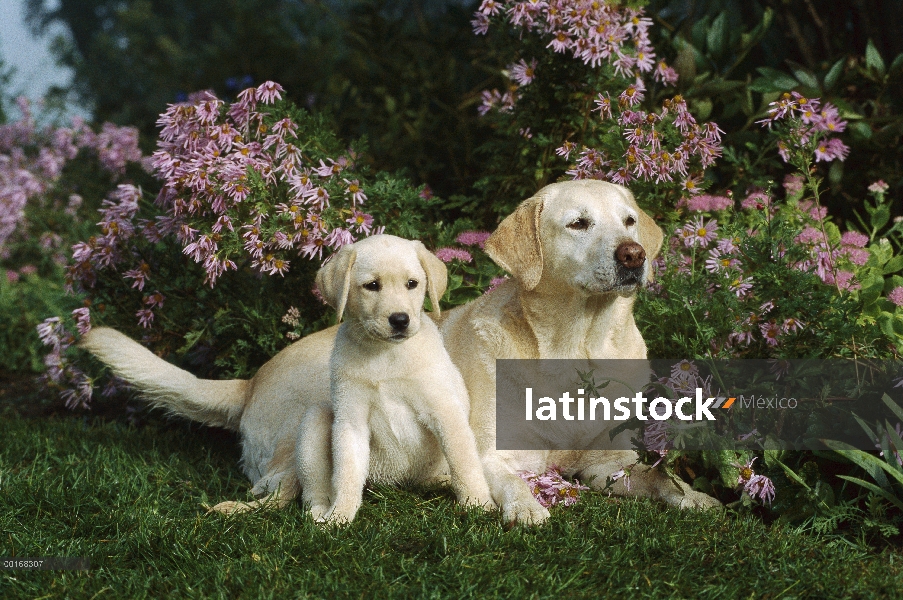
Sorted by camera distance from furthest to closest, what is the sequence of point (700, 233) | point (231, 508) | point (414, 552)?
point (700, 233) → point (231, 508) → point (414, 552)

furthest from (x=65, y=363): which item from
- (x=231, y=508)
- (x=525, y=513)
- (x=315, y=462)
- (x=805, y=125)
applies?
(x=805, y=125)

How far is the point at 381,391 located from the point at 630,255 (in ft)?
3.44

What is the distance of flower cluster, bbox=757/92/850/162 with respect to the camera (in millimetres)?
3770

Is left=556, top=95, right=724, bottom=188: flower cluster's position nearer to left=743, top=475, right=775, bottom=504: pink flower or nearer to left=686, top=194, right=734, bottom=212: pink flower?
left=686, top=194, right=734, bottom=212: pink flower

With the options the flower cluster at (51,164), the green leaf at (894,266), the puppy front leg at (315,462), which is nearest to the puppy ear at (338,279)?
the puppy front leg at (315,462)

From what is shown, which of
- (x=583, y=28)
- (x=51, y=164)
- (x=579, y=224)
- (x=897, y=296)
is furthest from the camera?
(x=51, y=164)

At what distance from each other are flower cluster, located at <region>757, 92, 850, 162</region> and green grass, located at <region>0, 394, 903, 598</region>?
160 centimetres

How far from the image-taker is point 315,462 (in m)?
3.39

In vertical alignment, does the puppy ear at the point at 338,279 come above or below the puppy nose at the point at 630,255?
below

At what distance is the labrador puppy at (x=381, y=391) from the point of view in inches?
127

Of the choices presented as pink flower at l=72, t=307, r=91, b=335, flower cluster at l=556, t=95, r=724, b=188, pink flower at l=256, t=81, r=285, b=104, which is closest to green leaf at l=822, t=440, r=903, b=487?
flower cluster at l=556, t=95, r=724, b=188

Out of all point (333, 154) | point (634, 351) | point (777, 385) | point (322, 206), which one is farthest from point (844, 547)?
point (333, 154)

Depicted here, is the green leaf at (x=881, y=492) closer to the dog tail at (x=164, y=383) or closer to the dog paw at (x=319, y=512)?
the dog paw at (x=319, y=512)

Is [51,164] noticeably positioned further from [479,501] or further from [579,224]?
[479,501]
